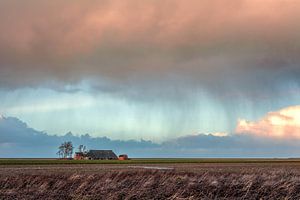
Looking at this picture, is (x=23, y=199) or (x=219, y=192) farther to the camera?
(x=219, y=192)

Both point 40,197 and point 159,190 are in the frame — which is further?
point 159,190

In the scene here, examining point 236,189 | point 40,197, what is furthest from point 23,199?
point 236,189

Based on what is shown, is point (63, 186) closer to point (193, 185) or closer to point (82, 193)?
point (82, 193)

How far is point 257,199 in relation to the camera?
18.9 meters

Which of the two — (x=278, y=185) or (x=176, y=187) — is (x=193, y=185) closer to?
(x=176, y=187)

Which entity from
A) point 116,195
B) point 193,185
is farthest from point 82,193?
point 193,185

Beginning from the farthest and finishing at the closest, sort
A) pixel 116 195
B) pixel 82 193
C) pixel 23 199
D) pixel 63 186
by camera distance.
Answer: pixel 63 186 < pixel 82 193 < pixel 116 195 < pixel 23 199

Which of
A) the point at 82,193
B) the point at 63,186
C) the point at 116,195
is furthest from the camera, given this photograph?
the point at 63,186

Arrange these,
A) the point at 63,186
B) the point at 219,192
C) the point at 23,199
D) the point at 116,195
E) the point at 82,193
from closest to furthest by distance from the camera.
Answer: the point at 23,199, the point at 116,195, the point at 82,193, the point at 219,192, the point at 63,186

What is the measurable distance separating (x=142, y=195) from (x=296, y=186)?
911cm

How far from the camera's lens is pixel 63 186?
22375 mm

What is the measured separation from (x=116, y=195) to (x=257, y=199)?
6282mm

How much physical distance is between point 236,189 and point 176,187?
120 inches

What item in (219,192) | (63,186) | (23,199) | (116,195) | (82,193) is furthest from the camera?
(63,186)
